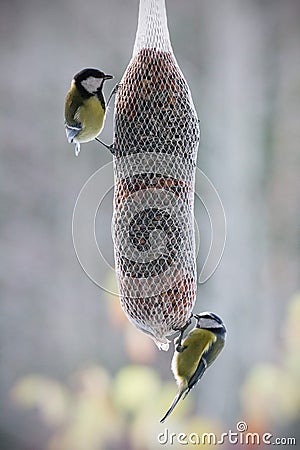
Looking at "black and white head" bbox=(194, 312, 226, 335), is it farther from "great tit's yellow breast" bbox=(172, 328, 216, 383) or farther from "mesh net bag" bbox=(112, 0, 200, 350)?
"mesh net bag" bbox=(112, 0, 200, 350)

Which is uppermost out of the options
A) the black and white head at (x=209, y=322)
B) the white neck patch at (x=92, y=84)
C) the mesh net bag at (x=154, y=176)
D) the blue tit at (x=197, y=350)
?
the white neck patch at (x=92, y=84)

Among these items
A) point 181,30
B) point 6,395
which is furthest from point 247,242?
point 6,395

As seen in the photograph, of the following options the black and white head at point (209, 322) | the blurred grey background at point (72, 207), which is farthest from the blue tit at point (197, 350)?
the blurred grey background at point (72, 207)

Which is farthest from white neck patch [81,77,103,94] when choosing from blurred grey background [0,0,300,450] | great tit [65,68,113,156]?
blurred grey background [0,0,300,450]

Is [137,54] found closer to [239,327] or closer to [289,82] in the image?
[289,82]

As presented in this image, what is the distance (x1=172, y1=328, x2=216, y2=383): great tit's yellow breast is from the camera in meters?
1.43

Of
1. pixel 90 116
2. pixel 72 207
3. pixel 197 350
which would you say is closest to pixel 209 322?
pixel 197 350

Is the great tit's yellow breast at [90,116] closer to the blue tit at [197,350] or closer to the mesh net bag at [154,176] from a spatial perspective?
the mesh net bag at [154,176]

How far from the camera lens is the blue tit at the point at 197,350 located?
1436 mm

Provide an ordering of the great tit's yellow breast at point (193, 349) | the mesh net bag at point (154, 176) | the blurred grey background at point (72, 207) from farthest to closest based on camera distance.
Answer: the blurred grey background at point (72, 207), the great tit's yellow breast at point (193, 349), the mesh net bag at point (154, 176)

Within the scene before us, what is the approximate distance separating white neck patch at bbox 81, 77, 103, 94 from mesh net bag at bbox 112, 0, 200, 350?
43 millimetres

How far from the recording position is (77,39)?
1.99 metres

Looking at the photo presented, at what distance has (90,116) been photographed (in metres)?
1.33

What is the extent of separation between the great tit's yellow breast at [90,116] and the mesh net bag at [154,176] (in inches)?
1.3
